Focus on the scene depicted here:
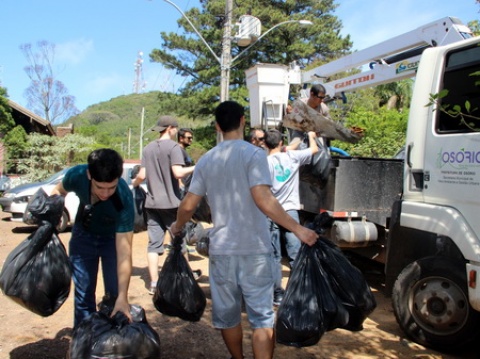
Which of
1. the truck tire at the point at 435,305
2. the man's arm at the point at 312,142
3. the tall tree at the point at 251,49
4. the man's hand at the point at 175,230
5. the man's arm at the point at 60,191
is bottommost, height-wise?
the truck tire at the point at 435,305

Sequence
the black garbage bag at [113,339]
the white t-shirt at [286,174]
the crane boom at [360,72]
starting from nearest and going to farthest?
the black garbage bag at [113,339] < the white t-shirt at [286,174] < the crane boom at [360,72]

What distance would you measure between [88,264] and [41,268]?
29cm

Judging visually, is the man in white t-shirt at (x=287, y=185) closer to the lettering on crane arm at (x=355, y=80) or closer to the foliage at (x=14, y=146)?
the lettering on crane arm at (x=355, y=80)

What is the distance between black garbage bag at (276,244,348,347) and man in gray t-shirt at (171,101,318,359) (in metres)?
0.10

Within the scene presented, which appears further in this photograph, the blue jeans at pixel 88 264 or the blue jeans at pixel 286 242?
the blue jeans at pixel 286 242

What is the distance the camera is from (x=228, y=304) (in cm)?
291

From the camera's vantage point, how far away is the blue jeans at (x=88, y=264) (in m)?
3.09

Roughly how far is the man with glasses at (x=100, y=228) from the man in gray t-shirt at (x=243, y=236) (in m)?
0.54

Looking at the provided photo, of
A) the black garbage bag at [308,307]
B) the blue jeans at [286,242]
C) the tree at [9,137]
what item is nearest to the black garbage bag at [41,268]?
the black garbage bag at [308,307]

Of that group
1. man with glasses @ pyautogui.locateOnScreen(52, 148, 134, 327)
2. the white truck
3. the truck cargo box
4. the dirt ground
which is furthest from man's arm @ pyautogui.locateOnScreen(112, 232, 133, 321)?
the truck cargo box

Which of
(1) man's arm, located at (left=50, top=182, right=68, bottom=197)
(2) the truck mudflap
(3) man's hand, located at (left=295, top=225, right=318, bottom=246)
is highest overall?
(1) man's arm, located at (left=50, top=182, right=68, bottom=197)

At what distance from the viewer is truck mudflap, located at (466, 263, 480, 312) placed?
3.25 meters

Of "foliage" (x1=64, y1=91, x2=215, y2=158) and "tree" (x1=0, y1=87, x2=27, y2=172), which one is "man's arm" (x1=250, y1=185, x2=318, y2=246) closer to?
"tree" (x1=0, y1=87, x2=27, y2=172)

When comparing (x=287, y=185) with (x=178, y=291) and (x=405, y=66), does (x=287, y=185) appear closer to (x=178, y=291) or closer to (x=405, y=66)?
(x=178, y=291)
